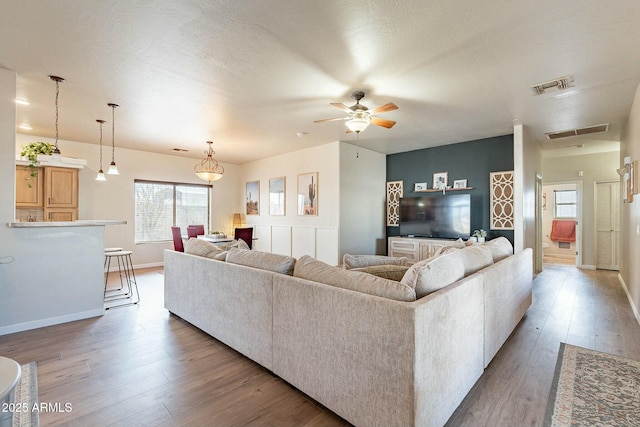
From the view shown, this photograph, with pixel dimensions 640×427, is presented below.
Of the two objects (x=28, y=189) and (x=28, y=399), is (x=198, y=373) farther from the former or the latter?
(x=28, y=189)

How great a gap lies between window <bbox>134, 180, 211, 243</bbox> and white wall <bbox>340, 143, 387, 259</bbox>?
4.22 metres

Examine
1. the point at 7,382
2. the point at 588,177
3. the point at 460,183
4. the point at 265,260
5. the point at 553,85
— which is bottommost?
the point at 7,382

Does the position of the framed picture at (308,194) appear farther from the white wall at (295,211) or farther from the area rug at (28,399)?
the area rug at (28,399)

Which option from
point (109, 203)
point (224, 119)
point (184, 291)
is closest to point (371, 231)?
point (224, 119)

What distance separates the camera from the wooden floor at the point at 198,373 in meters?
1.83

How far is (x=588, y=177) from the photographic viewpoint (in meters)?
6.80

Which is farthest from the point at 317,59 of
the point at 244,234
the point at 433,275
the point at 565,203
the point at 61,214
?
the point at 565,203

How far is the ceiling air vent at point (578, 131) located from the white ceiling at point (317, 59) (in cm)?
19

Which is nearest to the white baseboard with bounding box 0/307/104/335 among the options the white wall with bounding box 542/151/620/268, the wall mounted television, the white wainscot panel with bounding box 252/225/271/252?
the white wainscot panel with bounding box 252/225/271/252

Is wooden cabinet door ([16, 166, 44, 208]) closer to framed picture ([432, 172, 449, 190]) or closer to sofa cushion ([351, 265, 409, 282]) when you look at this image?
sofa cushion ([351, 265, 409, 282])

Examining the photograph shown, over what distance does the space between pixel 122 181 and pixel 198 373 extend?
5889 mm

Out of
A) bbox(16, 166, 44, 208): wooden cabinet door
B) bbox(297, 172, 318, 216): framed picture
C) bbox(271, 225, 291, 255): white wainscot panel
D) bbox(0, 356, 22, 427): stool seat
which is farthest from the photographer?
bbox(271, 225, 291, 255): white wainscot panel

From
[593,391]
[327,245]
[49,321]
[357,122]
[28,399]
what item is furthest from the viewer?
[327,245]

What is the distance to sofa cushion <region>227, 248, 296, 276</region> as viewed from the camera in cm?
226
